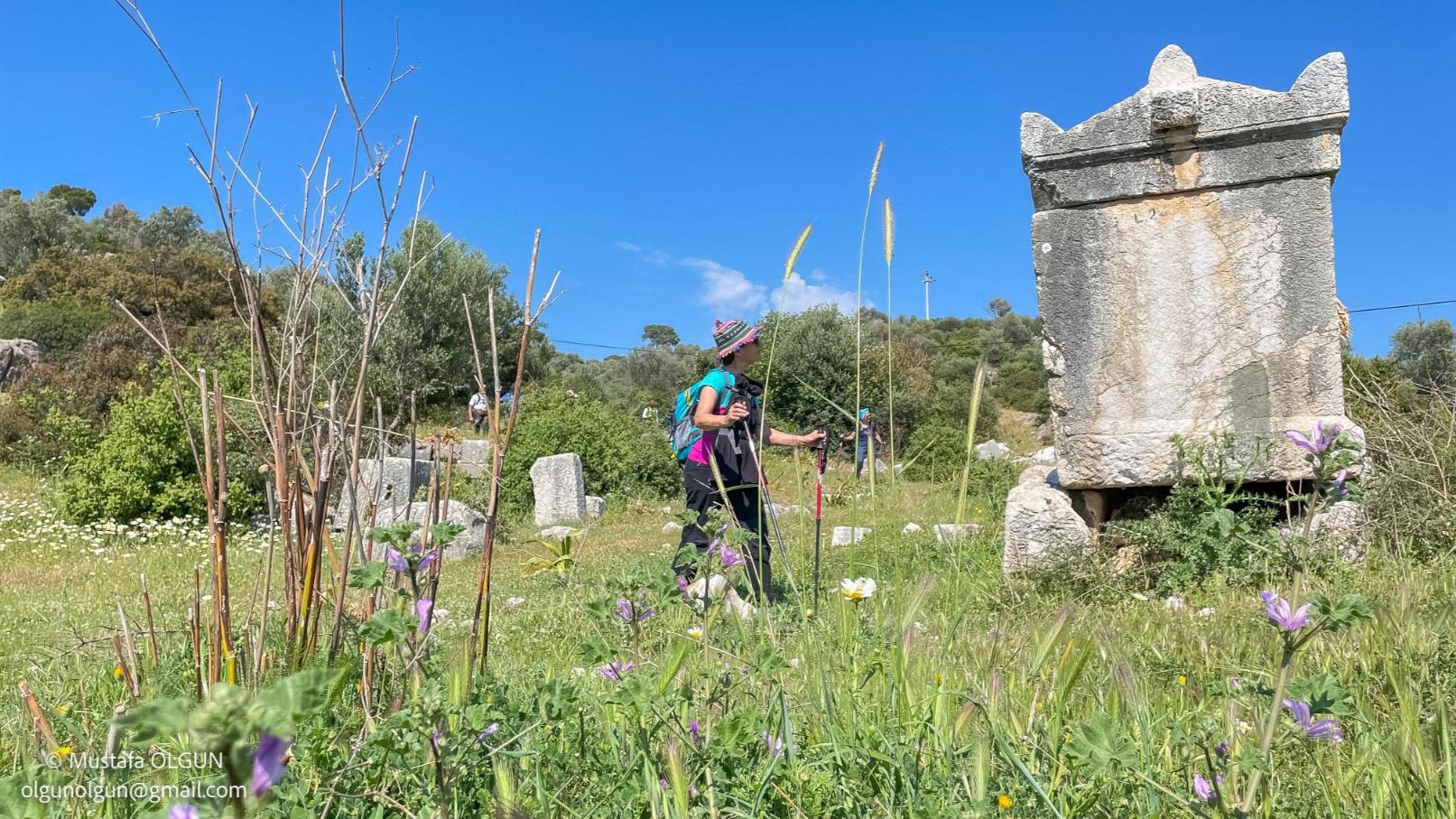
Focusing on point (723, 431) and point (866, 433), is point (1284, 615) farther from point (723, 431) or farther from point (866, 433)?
point (723, 431)

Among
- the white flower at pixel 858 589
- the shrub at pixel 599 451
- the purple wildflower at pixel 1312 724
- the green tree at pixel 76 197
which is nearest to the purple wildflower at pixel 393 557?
the white flower at pixel 858 589

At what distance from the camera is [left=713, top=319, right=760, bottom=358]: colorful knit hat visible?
4750 mm

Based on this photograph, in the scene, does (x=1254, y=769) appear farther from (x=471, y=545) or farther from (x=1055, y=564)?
(x=471, y=545)

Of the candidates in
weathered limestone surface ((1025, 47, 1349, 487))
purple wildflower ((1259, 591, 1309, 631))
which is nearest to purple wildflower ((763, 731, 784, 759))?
purple wildflower ((1259, 591, 1309, 631))

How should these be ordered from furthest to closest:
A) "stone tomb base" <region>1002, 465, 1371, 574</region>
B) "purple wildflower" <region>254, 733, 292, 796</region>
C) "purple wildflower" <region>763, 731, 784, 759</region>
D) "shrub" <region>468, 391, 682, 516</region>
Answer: "shrub" <region>468, 391, 682, 516</region>
"stone tomb base" <region>1002, 465, 1371, 574</region>
"purple wildflower" <region>763, 731, 784, 759</region>
"purple wildflower" <region>254, 733, 292, 796</region>

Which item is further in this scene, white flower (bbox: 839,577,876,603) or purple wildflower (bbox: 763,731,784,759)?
white flower (bbox: 839,577,876,603)

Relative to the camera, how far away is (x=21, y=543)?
9297 millimetres

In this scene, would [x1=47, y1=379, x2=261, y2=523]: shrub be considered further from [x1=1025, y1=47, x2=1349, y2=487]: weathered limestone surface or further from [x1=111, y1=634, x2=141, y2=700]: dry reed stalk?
[x1=1025, y1=47, x2=1349, y2=487]: weathered limestone surface

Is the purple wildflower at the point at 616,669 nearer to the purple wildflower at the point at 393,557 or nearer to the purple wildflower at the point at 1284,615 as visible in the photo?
the purple wildflower at the point at 393,557

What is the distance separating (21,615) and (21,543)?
204 inches

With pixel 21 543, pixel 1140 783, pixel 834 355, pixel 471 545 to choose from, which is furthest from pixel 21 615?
pixel 834 355

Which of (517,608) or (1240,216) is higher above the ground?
(1240,216)

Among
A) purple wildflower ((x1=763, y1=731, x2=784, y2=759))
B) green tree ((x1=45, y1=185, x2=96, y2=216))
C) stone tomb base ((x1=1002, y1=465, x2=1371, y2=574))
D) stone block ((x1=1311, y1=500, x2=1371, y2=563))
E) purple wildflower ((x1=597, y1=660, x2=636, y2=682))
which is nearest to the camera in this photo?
purple wildflower ((x1=763, y1=731, x2=784, y2=759))

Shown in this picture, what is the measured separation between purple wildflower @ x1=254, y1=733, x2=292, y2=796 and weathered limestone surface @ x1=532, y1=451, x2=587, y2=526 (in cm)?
1179
